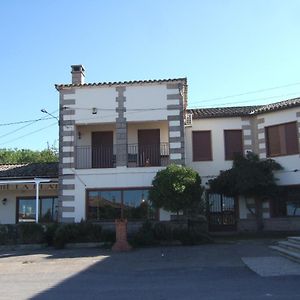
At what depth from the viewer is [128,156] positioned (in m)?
24.0

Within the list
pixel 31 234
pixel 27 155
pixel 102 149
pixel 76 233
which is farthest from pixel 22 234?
pixel 27 155

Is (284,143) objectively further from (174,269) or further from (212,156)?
(174,269)

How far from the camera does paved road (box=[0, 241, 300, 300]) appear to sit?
10.2m

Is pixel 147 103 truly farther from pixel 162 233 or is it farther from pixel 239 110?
pixel 162 233

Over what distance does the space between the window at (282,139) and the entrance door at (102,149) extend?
24.8 feet

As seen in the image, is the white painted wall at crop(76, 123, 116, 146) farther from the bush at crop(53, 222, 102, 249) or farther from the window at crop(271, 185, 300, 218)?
the window at crop(271, 185, 300, 218)

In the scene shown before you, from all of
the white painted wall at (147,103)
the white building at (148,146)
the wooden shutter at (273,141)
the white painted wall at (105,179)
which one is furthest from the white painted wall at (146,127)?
the wooden shutter at (273,141)

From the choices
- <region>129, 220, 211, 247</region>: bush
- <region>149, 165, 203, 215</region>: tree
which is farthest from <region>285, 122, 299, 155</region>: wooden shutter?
<region>129, 220, 211, 247</region>: bush

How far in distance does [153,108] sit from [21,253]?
8.54m

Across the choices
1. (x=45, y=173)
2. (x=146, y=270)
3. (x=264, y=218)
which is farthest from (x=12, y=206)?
(x=146, y=270)

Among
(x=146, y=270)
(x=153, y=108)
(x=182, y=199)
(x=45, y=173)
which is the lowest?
(x=146, y=270)

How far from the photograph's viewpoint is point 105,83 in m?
23.6

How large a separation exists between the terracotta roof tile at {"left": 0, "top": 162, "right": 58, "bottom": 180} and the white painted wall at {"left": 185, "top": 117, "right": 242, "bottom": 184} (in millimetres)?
6664

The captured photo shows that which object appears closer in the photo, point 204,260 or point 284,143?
point 204,260
